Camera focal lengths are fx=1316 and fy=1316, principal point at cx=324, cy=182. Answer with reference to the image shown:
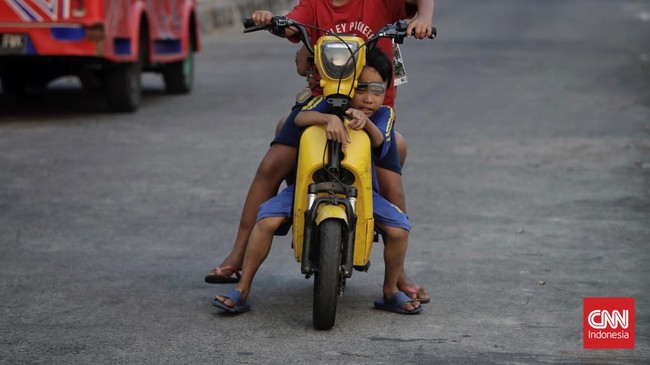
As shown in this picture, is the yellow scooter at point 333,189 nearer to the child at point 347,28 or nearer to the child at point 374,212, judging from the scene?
the child at point 374,212

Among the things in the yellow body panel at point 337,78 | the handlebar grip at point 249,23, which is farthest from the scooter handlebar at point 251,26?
the yellow body panel at point 337,78

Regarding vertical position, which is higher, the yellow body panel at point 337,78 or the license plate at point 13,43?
the yellow body panel at point 337,78

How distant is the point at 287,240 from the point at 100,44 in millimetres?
5401

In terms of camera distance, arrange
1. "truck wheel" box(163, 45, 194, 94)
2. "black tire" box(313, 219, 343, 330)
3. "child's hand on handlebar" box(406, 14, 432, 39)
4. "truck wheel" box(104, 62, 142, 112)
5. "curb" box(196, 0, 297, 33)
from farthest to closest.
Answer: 1. "curb" box(196, 0, 297, 33)
2. "truck wheel" box(163, 45, 194, 94)
3. "truck wheel" box(104, 62, 142, 112)
4. "child's hand on handlebar" box(406, 14, 432, 39)
5. "black tire" box(313, 219, 343, 330)

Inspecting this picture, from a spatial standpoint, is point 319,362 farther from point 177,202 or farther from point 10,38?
point 10,38

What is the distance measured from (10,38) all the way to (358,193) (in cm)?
738

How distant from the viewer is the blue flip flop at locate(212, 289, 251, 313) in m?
5.54

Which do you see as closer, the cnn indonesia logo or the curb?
the cnn indonesia logo

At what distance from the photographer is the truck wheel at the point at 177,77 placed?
49.9 feet

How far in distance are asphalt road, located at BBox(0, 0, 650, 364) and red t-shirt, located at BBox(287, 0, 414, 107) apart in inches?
43.8

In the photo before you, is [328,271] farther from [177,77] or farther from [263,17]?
[177,77]

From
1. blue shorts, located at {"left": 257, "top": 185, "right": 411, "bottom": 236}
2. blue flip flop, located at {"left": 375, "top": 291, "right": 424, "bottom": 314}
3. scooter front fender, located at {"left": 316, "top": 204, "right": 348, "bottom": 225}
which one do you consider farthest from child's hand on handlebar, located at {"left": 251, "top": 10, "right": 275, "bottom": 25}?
blue flip flop, located at {"left": 375, "top": 291, "right": 424, "bottom": 314}

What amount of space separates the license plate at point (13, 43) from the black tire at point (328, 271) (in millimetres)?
7436

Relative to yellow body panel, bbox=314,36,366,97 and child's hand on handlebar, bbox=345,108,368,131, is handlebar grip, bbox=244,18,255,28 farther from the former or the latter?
child's hand on handlebar, bbox=345,108,368,131
